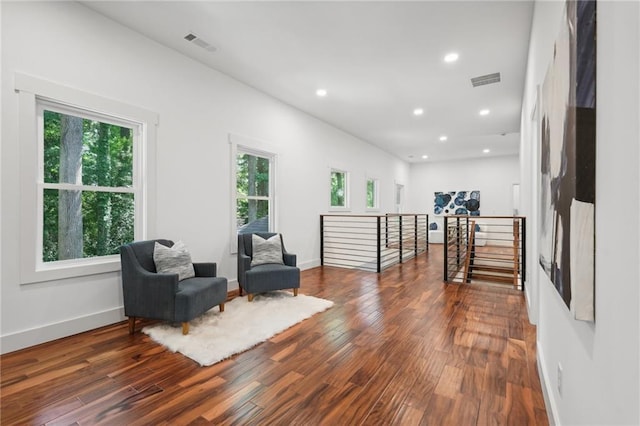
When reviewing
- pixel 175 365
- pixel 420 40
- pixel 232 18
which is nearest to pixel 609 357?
pixel 175 365

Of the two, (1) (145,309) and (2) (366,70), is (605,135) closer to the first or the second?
(1) (145,309)

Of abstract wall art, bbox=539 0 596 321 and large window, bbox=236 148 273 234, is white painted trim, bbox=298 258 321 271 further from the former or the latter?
abstract wall art, bbox=539 0 596 321

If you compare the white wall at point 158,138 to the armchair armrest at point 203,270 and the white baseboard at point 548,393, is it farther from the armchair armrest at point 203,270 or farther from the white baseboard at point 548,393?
the white baseboard at point 548,393

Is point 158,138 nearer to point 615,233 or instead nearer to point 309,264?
point 309,264

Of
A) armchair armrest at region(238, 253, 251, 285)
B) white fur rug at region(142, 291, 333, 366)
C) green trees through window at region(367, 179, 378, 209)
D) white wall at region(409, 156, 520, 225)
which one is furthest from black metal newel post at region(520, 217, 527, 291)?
white wall at region(409, 156, 520, 225)

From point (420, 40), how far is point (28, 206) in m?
4.01

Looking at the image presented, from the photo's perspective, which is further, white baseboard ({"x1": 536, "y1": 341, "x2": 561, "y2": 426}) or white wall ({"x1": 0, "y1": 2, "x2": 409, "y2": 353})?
white wall ({"x1": 0, "y1": 2, "x2": 409, "y2": 353})

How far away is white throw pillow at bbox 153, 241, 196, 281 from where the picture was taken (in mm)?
2988

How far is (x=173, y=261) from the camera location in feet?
10.00

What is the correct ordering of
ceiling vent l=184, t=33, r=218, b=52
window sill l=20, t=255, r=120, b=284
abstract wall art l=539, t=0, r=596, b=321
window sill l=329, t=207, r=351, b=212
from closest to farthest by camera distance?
abstract wall art l=539, t=0, r=596, b=321 → window sill l=20, t=255, r=120, b=284 → ceiling vent l=184, t=33, r=218, b=52 → window sill l=329, t=207, r=351, b=212

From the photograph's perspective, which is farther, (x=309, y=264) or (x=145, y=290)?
(x=309, y=264)

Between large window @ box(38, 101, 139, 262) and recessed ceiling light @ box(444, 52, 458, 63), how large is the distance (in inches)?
143

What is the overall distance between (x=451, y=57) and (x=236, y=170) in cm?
312

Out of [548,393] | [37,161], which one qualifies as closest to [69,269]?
[37,161]
